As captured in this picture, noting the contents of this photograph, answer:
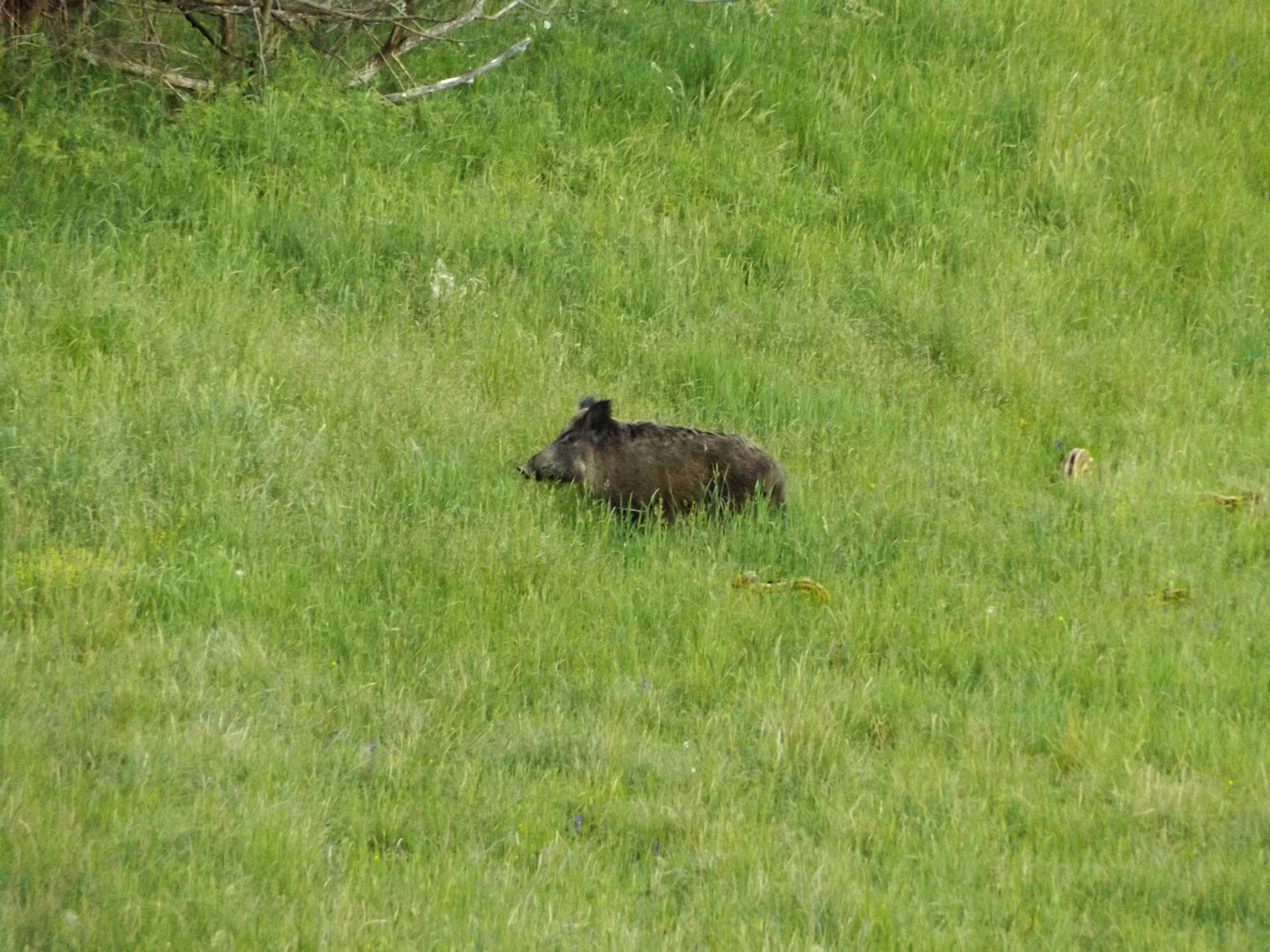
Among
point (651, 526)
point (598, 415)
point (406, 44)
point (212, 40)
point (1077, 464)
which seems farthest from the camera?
point (406, 44)

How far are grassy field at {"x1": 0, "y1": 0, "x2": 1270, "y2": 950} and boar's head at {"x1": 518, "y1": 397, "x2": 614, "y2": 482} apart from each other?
0.13 meters

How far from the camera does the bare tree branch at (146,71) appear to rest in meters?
11.4

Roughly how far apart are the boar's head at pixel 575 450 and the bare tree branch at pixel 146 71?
489 cm

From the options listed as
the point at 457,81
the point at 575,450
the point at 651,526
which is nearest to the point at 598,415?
the point at 575,450

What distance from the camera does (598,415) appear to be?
8.49m

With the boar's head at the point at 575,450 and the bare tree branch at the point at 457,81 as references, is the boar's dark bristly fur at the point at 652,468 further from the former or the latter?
the bare tree branch at the point at 457,81

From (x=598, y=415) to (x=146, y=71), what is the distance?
522 cm

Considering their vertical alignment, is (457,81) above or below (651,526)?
above

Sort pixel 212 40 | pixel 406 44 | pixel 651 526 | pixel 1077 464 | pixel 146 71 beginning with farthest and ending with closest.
A: pixel 406 44, pixel 212 40, pixel 146 71, pixel 1077 464, pixel 651 526

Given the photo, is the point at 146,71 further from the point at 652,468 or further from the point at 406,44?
the point at 652,468

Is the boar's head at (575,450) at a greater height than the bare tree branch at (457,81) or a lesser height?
lesser

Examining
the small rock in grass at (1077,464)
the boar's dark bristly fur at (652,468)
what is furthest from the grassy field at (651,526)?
the boar's dark bristly fur at (652,468)

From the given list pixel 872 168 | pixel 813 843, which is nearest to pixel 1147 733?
pixel 813 843

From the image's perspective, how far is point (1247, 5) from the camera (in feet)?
52.2
